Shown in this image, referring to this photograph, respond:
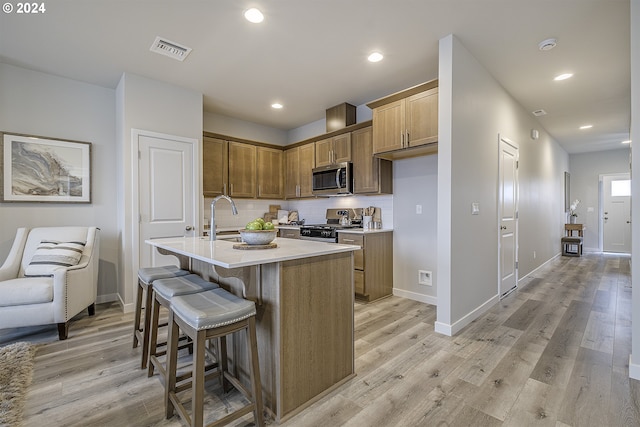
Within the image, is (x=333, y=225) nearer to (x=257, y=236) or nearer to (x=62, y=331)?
(x=257, y=236)

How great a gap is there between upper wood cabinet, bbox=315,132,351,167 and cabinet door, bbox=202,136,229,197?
1451 millimetres

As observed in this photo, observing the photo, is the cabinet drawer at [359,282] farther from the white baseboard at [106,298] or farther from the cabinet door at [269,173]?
the white baseboard at [106,298]

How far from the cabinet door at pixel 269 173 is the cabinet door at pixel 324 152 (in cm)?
93

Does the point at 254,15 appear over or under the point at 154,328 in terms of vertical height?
over

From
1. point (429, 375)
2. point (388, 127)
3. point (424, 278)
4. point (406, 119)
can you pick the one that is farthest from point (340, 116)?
point (429, 375)

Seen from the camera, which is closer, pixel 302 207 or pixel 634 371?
pixel 634 371

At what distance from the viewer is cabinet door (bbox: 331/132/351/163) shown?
4.23 m

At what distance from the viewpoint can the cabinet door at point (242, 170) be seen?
463 centimetres

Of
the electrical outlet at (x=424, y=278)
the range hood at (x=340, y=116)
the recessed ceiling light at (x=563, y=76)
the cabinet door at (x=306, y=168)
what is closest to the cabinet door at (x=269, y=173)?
the cabinet door at (x=306, y=168)

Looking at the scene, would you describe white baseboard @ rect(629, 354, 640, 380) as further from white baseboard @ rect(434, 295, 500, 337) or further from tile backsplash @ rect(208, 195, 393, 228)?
tile backsplash @ rect(208, 195, 393, 228)

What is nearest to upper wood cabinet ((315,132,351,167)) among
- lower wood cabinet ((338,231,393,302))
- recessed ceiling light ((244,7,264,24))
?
lower wood cabinet ((338,231,393,302))

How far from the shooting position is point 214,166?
4406mm

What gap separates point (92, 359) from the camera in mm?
2299

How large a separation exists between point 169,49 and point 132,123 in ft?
3.37
